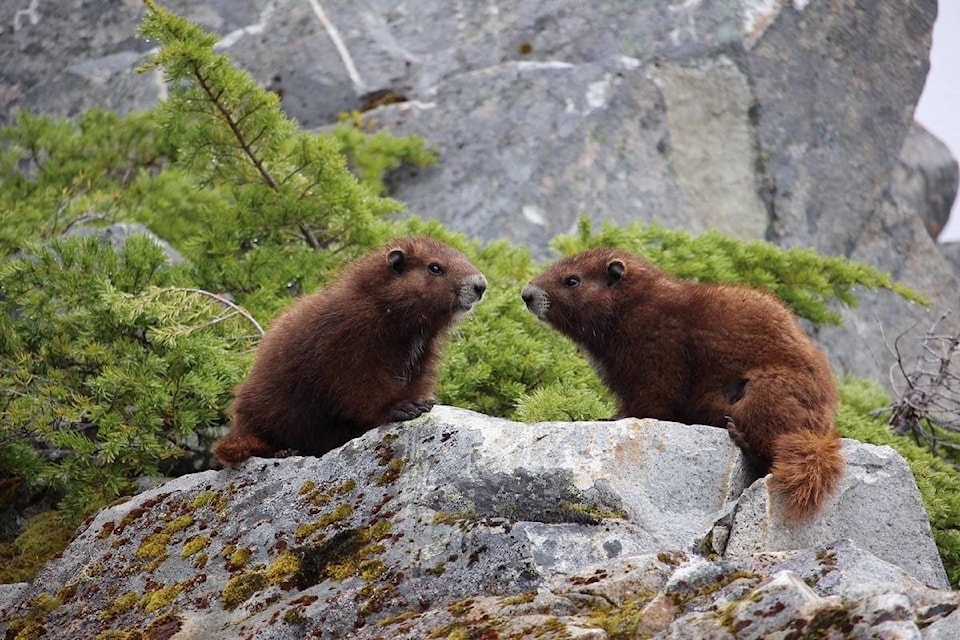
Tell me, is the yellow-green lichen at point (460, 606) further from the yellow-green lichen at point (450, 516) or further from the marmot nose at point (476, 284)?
the marmot nose at point (476, 284)

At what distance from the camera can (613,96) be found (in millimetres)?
16859

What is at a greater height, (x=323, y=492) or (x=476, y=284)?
(x=476, y=284)

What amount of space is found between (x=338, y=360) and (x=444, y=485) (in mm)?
1892

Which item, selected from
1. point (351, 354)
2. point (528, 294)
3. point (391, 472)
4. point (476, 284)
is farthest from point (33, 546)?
point (528, 294)

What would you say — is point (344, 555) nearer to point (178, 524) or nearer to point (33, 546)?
point (178, 524)

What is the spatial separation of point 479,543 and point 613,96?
11.7m

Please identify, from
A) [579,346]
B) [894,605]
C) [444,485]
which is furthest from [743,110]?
[894,605]

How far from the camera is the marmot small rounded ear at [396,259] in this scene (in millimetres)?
8828

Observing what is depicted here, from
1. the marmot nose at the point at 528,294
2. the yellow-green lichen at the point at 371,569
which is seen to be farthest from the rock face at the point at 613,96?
the yellow-green lichen at the point at 371,569

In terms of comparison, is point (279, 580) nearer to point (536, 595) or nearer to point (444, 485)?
point (444, 485)

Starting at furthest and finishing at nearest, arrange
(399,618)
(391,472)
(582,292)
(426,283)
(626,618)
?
(582,292)
(426,283)
(391,472)
(399,618)
(626,618)

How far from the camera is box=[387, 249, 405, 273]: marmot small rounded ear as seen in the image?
29.0 ft

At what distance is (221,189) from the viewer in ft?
48.0

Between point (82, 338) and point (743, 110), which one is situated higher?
point (82, 338)
